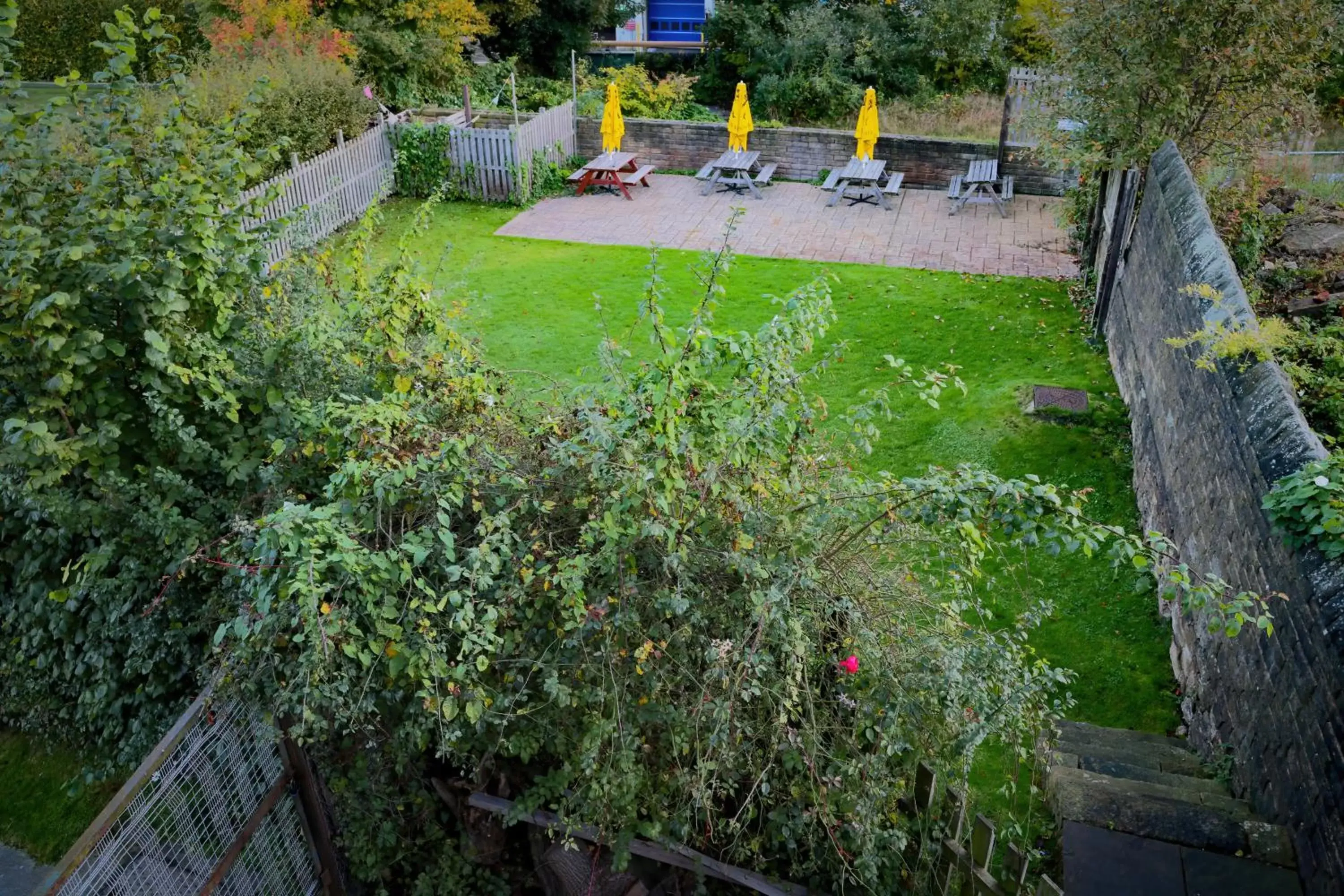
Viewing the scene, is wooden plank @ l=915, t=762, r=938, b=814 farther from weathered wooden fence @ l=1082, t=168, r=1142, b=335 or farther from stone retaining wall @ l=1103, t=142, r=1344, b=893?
weathered wooden fence @ l=1082, t=168, r=1142, b=335

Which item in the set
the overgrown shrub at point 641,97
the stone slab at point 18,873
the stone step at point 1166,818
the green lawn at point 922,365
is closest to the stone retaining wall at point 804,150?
the overgrown shrub at point 641,97

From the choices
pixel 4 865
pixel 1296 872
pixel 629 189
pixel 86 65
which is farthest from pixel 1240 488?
pixel 86 65

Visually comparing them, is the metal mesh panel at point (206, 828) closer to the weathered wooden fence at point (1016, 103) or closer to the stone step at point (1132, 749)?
the stone step at point (1132, 749)

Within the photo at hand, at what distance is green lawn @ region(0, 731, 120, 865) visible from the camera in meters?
5.07

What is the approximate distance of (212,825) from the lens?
384cm

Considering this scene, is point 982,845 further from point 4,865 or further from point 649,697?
point 4,865

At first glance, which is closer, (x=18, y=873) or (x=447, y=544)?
(x=447, y=544)

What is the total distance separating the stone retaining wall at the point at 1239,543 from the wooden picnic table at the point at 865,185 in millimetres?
6220

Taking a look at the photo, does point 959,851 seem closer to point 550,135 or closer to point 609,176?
point 609,176

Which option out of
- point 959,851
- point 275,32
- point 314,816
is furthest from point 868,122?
point 314,816

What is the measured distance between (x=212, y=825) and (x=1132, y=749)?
14.4ft

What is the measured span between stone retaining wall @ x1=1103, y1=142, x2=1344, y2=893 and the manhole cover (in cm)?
53

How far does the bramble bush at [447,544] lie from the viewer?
11.8 ft

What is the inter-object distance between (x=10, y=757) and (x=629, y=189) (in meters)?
11.7
